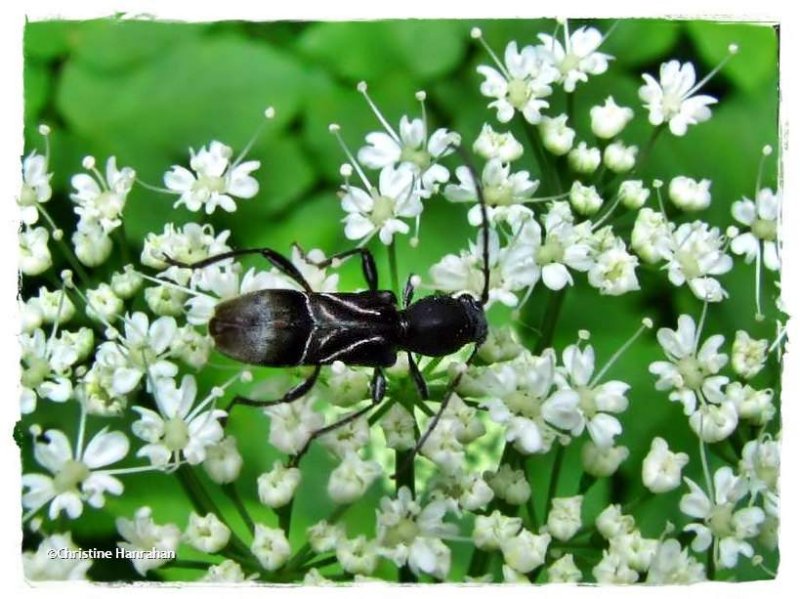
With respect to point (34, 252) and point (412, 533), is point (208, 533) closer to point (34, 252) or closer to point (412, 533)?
point (412, 533)

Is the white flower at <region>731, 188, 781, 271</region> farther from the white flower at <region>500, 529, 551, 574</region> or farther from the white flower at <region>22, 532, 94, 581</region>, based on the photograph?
the white flower at <region>22, 532, 94, 581</region>

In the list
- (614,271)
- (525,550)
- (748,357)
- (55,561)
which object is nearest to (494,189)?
(614,271)

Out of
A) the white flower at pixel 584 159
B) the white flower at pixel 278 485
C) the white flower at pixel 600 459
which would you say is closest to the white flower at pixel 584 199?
the white flower at pixel 584 159

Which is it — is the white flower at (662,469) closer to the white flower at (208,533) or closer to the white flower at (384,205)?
the white flower at (384,205)

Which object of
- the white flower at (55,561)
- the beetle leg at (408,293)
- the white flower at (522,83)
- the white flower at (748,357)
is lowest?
the white flower at (55,561)

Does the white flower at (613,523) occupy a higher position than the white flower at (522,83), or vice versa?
the white flower at (522,83)

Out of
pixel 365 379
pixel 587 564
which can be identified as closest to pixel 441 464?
pixel 365 379

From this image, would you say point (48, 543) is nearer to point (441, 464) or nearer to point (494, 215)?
point (441, 464)
